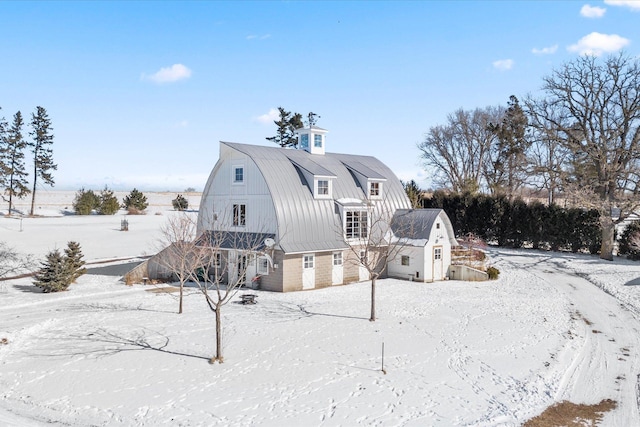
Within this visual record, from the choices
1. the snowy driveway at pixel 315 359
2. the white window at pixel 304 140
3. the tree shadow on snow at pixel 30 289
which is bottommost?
the snowy driveway at pixel 315 359

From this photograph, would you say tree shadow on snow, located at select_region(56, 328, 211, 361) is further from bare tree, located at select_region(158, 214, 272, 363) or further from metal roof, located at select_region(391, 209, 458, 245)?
metal roof, located at select_region(391, 209, 458, 245)

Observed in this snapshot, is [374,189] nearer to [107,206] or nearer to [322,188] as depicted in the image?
[322,188]

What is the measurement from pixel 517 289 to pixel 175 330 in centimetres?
1787

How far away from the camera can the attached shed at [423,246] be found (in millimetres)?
25828

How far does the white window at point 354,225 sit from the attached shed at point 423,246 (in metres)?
1.96

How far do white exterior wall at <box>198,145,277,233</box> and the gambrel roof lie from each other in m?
0.51

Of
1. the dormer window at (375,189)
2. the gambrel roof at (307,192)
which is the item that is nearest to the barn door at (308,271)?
the gambrel roof at (307,192)

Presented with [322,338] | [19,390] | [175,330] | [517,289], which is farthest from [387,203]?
[19,390]

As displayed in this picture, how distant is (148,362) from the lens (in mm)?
12953

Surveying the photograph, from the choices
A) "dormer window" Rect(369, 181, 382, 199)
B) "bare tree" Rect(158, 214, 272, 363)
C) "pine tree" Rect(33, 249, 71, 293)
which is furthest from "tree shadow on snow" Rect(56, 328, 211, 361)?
"dormer window" Rect(369, 181, 382, 199)

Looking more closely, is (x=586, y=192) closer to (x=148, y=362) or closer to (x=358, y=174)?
(x=358, y=174)

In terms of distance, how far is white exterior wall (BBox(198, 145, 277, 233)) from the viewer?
2364 cm

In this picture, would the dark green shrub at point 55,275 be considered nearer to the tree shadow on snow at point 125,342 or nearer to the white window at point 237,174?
the tree shadow on snow at point 125,342

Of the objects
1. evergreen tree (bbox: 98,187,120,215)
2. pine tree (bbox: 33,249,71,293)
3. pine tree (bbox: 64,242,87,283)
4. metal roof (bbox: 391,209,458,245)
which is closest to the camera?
pine tree (bbox: 33,249,71,293)
